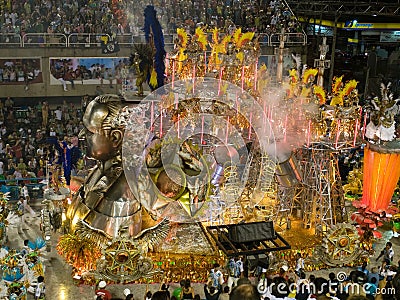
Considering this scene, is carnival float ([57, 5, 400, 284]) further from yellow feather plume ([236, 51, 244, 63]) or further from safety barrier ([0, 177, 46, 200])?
safety barrier ([0, 177, 46, 200])

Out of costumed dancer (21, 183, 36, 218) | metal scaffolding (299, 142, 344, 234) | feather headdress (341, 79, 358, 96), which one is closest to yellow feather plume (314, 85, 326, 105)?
feather headdress (341, 79, 358, 96)

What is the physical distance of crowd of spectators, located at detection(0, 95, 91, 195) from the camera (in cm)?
1595

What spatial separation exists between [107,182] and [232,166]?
307 centimetres

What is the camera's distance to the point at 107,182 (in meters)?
10.3

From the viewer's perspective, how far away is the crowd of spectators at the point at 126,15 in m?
19.9

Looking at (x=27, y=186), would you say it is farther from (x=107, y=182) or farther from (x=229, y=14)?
(x=229, y=14)

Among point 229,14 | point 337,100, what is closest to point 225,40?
point 337,100

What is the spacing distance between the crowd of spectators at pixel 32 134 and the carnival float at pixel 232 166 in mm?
4911

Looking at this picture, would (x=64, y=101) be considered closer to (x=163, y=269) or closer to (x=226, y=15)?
(x=226, y=15)

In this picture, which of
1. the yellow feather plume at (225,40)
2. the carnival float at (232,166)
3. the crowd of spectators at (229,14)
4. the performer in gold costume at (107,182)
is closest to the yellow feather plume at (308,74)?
the carnival float at (232,166)

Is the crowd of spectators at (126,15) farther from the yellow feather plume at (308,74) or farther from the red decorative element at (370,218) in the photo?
the red decorative element at (370,218)

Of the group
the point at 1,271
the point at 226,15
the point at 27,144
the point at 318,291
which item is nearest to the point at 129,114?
the point at 1,271

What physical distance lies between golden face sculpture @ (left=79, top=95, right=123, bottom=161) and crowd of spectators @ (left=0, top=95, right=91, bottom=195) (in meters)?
4.75

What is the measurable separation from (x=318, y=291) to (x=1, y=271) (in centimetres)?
556
